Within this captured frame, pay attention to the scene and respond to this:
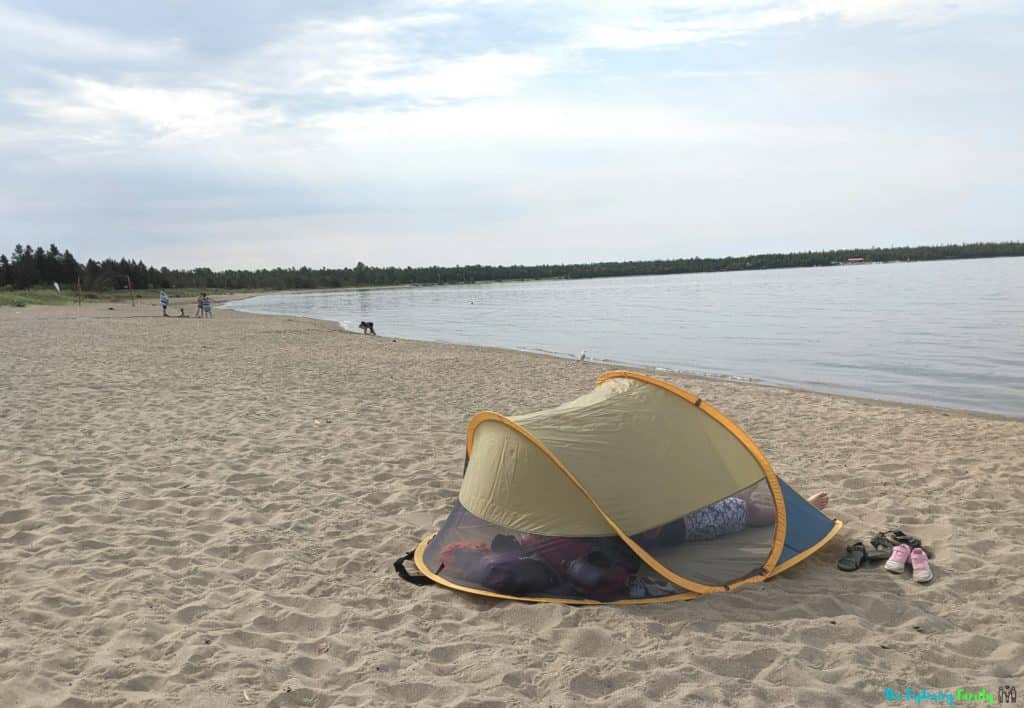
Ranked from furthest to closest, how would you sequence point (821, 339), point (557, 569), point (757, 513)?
point (821, 339)
point (757, 513)
point (557, 569)

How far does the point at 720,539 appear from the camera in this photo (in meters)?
5.23

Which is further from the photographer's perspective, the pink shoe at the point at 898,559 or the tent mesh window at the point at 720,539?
the pink shoe at the point at 898,559

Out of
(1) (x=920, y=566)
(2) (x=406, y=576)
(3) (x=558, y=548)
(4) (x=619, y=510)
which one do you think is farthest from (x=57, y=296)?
(1) (x=920, y=566)

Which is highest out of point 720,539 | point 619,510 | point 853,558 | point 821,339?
point 619,510

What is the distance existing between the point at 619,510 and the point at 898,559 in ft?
6.62

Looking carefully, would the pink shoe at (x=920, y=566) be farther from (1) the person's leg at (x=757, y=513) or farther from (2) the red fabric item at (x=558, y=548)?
(2) the red fabric item at (x=558, y=548)

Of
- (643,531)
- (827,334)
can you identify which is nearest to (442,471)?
(643,531)

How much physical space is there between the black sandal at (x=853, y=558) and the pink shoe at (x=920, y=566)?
0.31 metres

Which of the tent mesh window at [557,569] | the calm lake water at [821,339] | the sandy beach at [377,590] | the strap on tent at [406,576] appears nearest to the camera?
the sandy beach at [377,590]

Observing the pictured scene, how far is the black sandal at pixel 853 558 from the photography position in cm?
511

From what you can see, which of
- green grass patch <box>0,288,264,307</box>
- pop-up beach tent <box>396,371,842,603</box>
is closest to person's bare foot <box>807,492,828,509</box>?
pop-up beach tent <box>396,371,842,603</box>

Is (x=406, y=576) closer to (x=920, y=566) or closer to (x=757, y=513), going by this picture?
(x=757, y=513)

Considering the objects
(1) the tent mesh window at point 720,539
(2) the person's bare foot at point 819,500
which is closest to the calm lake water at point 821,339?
(2) the person's bare foot at point 819,500

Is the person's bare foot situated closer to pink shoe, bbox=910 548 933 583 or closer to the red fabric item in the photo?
pink shoe, bbox=910 548 933 583
